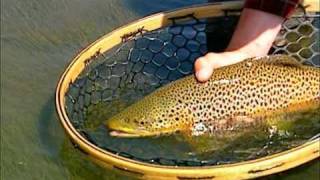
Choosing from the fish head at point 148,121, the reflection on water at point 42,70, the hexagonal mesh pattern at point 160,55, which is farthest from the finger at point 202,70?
the reflection on water at point 42,70

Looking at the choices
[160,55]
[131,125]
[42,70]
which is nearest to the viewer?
[131,125]

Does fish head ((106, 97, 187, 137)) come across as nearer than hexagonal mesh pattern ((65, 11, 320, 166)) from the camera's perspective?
Yes

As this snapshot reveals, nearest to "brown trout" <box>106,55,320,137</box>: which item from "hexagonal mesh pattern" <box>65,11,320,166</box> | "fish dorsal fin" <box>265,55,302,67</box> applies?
"fish dorsal fin" <box>265,55,302,67</box>

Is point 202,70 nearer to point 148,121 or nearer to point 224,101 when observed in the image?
point 224,101

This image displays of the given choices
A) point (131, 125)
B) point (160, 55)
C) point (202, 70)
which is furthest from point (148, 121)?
point (160, 55)

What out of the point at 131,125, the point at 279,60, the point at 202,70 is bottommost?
the point at 131,125

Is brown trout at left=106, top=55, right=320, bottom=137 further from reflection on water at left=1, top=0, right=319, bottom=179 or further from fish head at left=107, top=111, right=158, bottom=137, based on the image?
reflection on water at left=1, top=0, right=319, bottom=179

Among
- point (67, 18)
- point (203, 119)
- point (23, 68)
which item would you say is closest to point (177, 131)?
point (203, 119)
